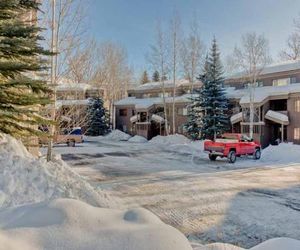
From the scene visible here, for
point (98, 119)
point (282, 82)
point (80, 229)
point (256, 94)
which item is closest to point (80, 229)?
point (80, 229)

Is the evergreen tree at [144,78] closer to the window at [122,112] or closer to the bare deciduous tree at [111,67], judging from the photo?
the bare deciduous tree at [111,67]

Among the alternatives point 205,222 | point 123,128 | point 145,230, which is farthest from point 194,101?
point 145,230

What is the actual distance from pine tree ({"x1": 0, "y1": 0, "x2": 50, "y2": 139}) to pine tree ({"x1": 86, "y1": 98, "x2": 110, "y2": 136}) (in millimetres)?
32883

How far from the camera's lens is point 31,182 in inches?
274

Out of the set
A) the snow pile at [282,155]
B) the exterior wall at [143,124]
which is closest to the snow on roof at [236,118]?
the exterior wall at [143,124]

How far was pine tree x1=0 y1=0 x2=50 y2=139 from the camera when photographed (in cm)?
732

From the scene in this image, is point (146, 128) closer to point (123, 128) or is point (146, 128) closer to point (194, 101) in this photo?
point (123, 128)

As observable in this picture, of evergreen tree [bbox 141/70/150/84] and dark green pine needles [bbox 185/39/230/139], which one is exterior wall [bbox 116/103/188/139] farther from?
evergreen tree [bbox 141/70/150/84]

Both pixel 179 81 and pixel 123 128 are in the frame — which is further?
pixel 123 128

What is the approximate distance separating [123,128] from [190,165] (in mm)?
29798

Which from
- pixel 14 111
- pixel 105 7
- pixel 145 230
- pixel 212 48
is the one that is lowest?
pixel 145 230

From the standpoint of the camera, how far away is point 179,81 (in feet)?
132

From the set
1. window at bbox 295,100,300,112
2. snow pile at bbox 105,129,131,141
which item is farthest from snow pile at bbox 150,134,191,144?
window at bbox 295,100,300,112

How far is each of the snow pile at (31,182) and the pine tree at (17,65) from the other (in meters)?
0.78
